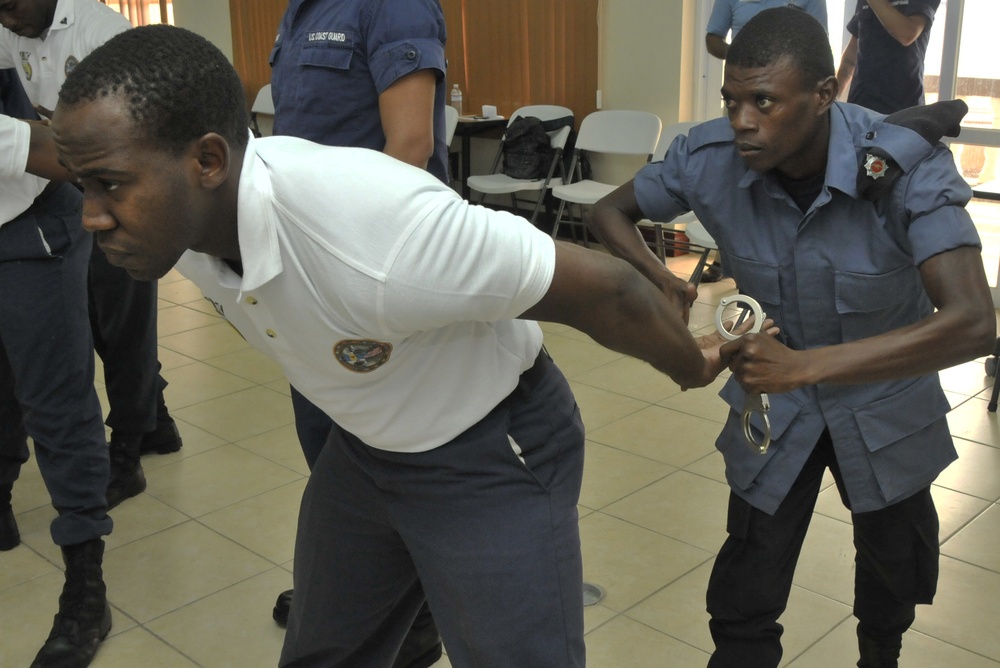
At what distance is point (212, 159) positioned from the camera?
118 centimetres

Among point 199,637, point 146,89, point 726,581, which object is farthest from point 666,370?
point 199,637

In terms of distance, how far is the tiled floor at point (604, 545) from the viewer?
99.3 inches

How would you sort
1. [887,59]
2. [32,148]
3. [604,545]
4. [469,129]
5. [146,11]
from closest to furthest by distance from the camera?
1. [32,148]
2. [604,545]
3. [887,59]
4. [469,129]
5. [146,11]

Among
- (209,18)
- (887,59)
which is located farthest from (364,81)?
(209,18)

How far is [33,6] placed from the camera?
256cm

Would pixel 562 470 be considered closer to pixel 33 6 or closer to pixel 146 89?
pixel 146 89

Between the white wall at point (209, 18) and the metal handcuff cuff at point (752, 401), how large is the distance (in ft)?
27.5

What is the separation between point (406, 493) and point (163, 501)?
6.89 feet

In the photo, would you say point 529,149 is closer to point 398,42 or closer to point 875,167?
point 398,42

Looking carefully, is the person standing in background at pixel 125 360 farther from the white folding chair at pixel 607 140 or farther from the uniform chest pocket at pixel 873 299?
the white folding chair at pixel 607 140

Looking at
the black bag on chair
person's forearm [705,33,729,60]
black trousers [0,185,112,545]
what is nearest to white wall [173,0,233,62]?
the black bag on chair

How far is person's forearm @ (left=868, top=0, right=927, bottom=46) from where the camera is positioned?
167 inches

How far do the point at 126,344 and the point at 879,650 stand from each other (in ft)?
7.92

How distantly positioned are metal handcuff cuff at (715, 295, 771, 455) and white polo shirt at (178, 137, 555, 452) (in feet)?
1.66
